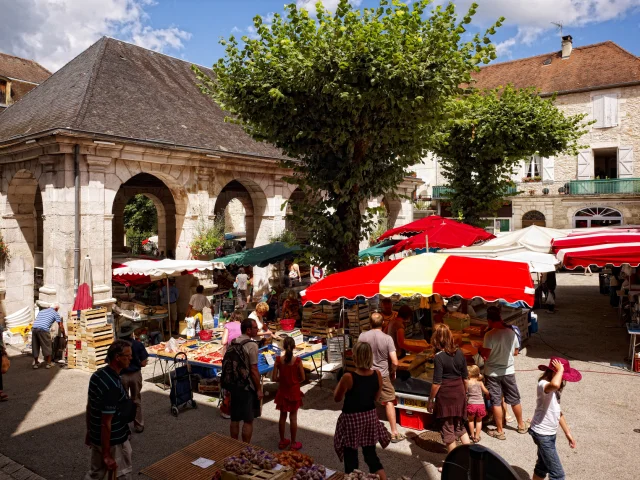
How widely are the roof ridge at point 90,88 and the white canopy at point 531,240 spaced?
9117mm

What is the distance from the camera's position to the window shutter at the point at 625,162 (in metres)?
24.8

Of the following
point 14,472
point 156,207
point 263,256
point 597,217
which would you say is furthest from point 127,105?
point 597,217

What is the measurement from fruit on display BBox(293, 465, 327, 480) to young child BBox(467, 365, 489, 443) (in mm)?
2543

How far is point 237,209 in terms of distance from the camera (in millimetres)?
34062

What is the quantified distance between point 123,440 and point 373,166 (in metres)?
6.15

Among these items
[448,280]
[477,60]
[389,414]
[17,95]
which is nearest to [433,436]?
[389,414]

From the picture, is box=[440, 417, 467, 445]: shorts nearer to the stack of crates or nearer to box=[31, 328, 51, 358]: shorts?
the stack of crates

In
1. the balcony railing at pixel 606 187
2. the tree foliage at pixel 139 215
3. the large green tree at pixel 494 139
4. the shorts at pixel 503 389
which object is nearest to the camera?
the shorts at pixel 503 389

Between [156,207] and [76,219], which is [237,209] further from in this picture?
[76,219]

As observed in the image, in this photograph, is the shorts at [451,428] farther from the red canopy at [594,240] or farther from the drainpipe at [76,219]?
the drainpipe at [76,219]

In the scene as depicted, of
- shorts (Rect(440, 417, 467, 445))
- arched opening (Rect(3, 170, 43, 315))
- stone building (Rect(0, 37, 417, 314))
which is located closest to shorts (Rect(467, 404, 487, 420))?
shorts (Rect(440, 417, 467, 445))

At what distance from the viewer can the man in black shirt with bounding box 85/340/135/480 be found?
166 inches

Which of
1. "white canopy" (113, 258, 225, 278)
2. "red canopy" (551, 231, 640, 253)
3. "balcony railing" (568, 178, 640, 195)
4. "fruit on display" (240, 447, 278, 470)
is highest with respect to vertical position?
"balcony railing" (568, 178, 640, 195)

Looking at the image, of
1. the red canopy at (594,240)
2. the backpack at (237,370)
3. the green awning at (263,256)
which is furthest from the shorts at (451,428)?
the green awning at (263,256)
